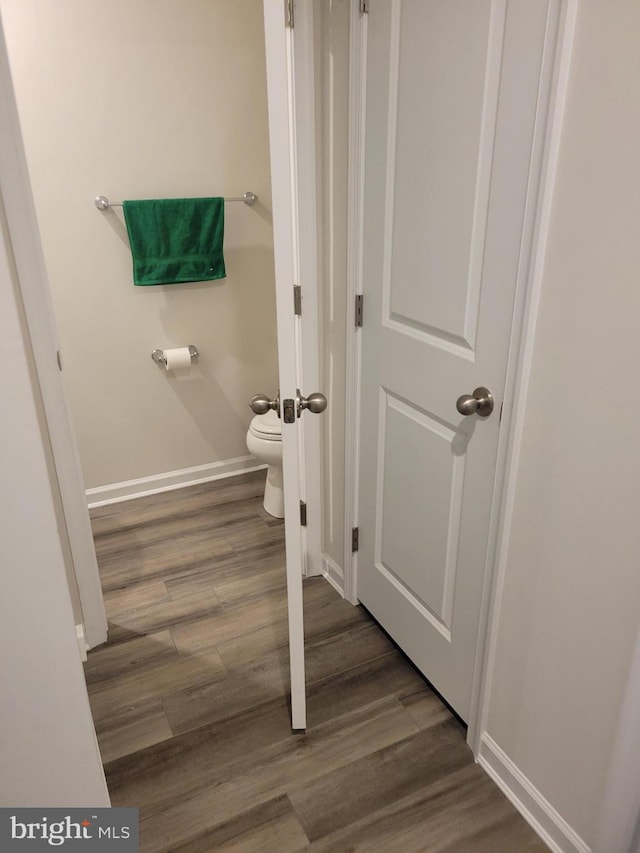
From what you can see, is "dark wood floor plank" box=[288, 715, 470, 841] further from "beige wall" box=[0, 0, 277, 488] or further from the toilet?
"beige wall" box=[0, 0, 277, 488]

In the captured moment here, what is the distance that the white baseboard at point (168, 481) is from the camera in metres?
2.89

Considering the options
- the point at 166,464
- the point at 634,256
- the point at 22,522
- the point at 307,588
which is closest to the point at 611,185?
the point at 634,256

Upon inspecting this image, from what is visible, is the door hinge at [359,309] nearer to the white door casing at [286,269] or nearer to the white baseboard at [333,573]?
the white door casing at [286,269]

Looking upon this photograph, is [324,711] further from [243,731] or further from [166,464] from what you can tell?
[166,464]

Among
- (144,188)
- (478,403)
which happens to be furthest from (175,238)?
(478,403)

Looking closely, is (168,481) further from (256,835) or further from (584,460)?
(584,460)

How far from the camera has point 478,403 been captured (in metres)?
1.40

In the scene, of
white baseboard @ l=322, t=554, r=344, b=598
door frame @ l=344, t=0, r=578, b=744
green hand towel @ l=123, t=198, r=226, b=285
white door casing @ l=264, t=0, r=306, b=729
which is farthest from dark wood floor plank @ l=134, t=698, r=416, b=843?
green hand towel @ l=123, t=198, r=226, b=285

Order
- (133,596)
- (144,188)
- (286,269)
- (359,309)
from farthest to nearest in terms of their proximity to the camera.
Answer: (144,188) < (133,596) < (359,309) < (286,269)

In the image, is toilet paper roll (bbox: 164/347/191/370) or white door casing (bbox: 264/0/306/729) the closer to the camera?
white door casing (bbox: 264/0/306/729)

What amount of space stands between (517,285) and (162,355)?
1.87 m

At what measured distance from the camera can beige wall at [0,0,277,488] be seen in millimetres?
2330

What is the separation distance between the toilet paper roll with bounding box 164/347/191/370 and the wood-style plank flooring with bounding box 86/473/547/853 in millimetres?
831

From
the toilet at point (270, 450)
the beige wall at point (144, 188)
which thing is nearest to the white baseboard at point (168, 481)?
the beige wall at point (144, 188)
